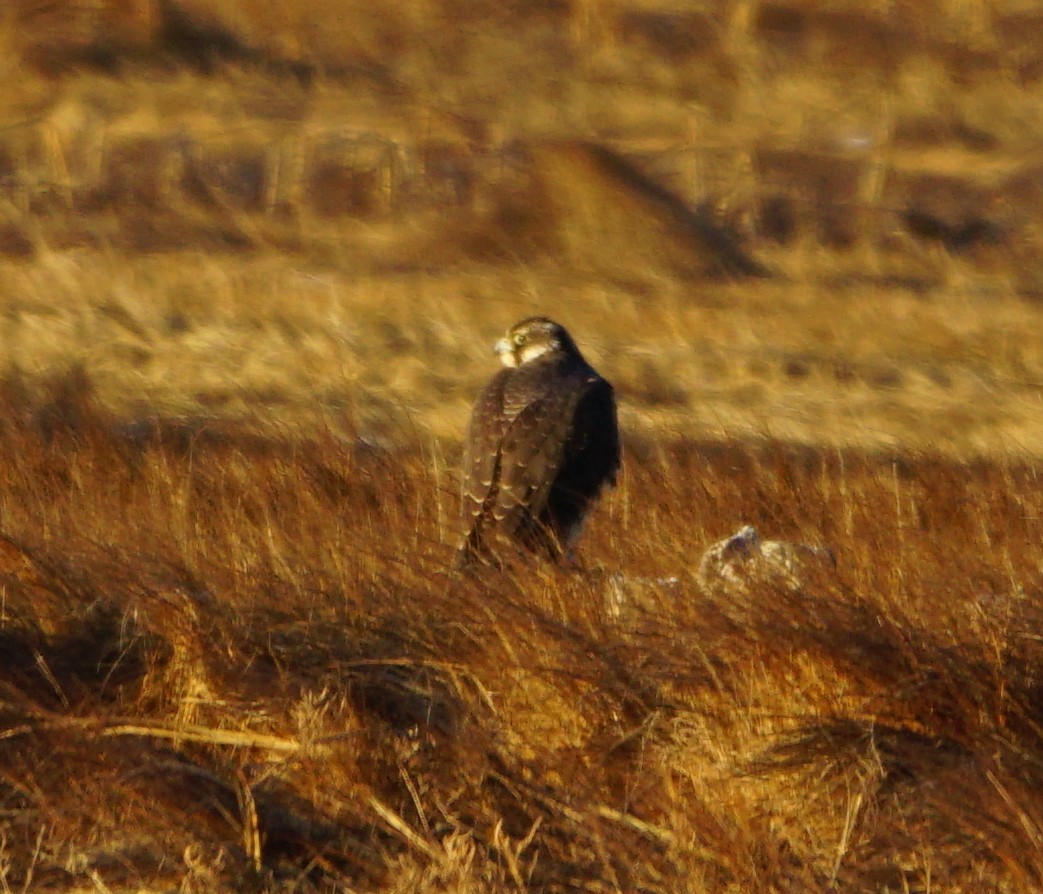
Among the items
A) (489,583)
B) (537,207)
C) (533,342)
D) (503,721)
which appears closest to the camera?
(503,721)

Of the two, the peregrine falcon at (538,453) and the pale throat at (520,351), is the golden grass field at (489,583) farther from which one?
the pale throat at (520,351)

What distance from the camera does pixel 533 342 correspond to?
282 inches

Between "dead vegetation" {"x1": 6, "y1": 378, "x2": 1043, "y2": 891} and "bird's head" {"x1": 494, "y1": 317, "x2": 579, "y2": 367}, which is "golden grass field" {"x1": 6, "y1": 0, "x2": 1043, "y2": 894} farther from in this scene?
"bird's head" {"x1": 494, "y1": 317, "x2": 579, "y2": 367}

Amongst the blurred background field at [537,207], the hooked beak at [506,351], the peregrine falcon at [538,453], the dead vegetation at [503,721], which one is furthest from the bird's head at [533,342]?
the dead vegetation at [503,721]

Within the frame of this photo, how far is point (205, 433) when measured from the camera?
8.67 m

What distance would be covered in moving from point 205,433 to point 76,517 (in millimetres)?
2871

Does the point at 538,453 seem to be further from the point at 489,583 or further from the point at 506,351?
the point at 489,583

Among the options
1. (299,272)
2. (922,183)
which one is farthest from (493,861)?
(922,183)

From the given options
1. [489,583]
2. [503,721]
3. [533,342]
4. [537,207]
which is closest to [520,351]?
[533,342]

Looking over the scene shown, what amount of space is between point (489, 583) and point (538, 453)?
5.19ft

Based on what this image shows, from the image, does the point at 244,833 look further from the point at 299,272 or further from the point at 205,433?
the point at 299,272

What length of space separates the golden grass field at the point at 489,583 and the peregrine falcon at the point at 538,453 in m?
0.15

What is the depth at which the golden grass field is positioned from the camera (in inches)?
157

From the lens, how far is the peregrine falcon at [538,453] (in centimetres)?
602
